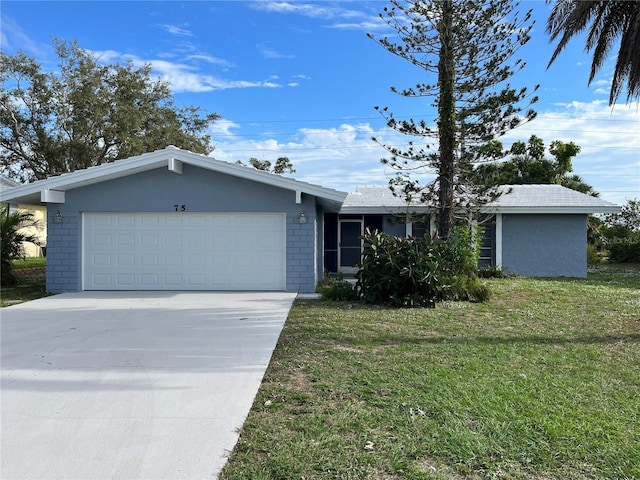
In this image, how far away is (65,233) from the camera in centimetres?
1171

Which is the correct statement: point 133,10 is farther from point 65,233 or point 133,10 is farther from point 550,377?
point 550,377

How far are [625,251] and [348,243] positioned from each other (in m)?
15.4

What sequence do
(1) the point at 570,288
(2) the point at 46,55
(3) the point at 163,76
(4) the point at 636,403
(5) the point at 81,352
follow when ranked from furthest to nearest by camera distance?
(3) the point at 163,76
(2) the point at 46,55
(1) the point at 570,288
(5) the point at 81,352
(4) the point at 636,403

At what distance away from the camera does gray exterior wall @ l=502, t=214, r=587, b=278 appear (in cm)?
1620

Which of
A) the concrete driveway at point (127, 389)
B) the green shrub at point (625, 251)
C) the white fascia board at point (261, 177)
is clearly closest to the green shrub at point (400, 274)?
the white fascia board at point (261, 177)

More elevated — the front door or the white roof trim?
the white roof trim

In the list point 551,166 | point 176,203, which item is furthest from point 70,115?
point 551,166

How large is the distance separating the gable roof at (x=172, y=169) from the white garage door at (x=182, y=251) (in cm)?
107

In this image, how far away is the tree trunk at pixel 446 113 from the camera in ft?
35.3

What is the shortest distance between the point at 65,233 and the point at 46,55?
15539mm

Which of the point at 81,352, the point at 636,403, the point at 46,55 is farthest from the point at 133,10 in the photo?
the point at 636,403

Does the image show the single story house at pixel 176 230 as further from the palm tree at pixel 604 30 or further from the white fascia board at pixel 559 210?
the white fascia board at pixel 559 210

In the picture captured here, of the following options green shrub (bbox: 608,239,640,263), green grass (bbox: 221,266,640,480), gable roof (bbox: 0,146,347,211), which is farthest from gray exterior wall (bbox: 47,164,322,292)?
green shrub (bbox: 608,239,640,263)

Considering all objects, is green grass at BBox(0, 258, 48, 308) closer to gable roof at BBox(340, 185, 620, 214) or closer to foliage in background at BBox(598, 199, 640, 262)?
gable roof at BBox(340, 185, 620, 214)
